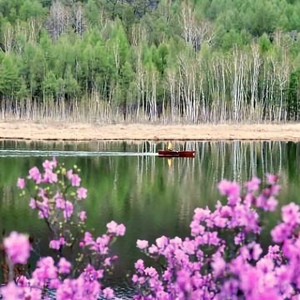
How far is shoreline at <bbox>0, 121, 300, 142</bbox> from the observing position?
37969mm

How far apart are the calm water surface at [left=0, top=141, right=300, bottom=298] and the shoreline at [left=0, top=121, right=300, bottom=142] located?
3398 mm

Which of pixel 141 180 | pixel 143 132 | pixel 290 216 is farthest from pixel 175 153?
pixel 290 216

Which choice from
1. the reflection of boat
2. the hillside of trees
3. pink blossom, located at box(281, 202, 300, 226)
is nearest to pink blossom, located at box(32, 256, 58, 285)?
pink blossom, located at box(281, 202, 300, 226)

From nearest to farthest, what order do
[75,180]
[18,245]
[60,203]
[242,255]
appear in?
[18,245] < [242,255] < [60,203] < [75,180]

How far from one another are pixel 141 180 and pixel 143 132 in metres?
20.8

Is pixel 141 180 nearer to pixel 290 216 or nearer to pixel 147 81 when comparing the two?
pixel 290 216

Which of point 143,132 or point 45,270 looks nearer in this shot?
point 45,270

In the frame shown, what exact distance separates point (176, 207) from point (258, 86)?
3971 cm

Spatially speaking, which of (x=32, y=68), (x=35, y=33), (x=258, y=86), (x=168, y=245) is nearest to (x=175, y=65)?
(x=258, y=86)

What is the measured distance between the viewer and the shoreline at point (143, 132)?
125 ft

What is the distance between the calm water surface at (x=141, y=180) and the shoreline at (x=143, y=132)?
11.1 feet

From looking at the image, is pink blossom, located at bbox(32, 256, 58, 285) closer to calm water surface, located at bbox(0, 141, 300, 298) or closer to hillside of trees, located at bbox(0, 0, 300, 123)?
calm water surface, located at bbox(0, 141, 300, 298)

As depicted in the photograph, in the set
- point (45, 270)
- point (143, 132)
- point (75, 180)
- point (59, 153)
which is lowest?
point (143, 132)

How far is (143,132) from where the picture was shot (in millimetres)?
40844
